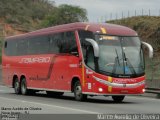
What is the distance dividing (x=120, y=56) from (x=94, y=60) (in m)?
1.15

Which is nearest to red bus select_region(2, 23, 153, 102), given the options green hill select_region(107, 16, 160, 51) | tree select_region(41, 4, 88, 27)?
green hill select_region(107, 16, 160, 51)

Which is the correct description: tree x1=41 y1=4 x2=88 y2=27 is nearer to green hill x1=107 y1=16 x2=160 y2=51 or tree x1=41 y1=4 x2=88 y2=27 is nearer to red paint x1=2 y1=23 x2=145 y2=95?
green hill x1=107 y1=16 x2=160 y2=51

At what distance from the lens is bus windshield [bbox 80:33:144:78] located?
76.2 ft

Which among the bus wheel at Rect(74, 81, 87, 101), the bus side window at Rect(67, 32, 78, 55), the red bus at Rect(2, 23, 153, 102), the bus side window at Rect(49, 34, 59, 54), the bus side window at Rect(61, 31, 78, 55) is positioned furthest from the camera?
the bus side window at Rect(49, 34, 59, 54)

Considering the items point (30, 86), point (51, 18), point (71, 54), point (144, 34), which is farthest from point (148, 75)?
point (51, 18)

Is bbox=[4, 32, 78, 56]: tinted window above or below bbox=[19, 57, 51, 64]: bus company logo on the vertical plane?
above

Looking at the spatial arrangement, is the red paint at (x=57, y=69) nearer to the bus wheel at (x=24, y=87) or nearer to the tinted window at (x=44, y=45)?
the tinted window at (x=44, y=45)

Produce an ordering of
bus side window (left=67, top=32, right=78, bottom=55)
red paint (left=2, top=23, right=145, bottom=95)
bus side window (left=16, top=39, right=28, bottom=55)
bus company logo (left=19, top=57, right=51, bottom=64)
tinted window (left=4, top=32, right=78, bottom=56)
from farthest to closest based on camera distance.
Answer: bus side window (left=16, top=39, right=28, bottom=55), bus company logo (left=19, top=57, right=51, bottom=64), tinted window (left=4, top=32, right=78, bottom=56), bus side window (left=67, top=32, right=78, bottom=55), red paint (left=2, top=23, right=145, bottom=95)

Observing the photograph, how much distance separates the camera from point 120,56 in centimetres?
2353

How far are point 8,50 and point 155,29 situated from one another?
2387cm

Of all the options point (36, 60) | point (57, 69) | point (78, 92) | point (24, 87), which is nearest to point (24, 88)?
point (24, 87)

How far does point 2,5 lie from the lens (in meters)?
98.6

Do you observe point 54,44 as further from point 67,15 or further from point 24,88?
point 67,15

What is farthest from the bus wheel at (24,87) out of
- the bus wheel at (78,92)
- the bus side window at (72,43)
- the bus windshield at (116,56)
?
the bus windshield at (116,56)
